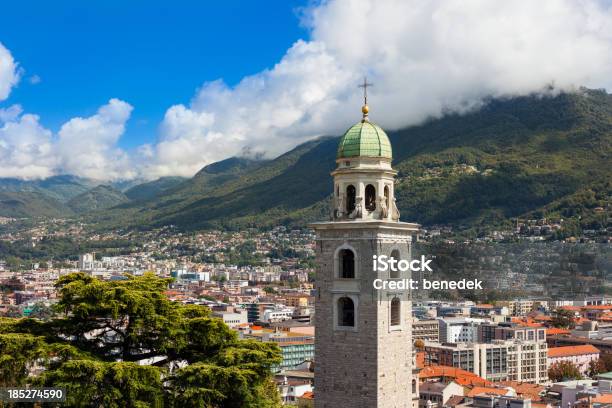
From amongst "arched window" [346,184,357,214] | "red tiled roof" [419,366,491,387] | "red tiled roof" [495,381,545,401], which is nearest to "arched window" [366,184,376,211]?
"arched window" [346,184,357,214]

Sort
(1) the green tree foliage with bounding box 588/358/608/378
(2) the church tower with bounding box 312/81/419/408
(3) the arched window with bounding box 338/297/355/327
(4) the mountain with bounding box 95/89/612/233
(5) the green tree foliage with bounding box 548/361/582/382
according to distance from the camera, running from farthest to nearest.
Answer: (4) the mountain with bounding box 95/89/612/233 < (1) the green tree foliage with bounding box 588/358/608/378 < (5) the green tree foliage with bounding box 548/361/582/382 < (3) the arched window with bounding box 338/297/355/327 < (2) the church tower with bounding box 312/81/419/408

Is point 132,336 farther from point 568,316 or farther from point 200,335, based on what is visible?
point 568,316

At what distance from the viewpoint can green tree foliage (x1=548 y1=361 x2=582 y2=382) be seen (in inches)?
2827

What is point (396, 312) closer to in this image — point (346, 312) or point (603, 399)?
point (346, 312)

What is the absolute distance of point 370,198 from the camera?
2058 cm

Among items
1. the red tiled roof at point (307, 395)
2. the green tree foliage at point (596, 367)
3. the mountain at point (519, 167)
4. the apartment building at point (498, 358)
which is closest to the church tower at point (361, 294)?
the red tiled roof at point (307, 395)

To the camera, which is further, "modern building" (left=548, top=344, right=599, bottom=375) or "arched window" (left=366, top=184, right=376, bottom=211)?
"modern building" (left=548, top=344, right=599, bottom=375)

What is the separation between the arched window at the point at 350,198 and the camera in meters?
20.3

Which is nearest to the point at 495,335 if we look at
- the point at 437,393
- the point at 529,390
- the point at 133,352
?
the point at 529,390

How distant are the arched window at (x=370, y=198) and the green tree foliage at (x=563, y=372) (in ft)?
183

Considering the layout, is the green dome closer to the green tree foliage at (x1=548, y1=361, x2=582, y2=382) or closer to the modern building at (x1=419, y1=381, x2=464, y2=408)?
the modern building at (x1=419, y1=381, x2=464, y2=408)

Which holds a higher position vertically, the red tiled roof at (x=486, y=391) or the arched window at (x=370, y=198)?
the arched window at (x=370, y=198)

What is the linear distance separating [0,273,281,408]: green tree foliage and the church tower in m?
2.45

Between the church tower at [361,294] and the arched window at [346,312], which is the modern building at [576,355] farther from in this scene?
the arched window at [346,312]
